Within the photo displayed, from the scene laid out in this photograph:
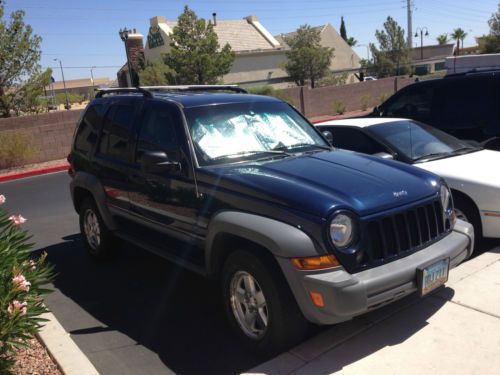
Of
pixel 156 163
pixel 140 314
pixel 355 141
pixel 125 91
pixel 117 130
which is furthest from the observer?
pixel 355 141

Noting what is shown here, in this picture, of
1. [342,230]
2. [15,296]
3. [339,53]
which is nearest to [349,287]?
[342,230]

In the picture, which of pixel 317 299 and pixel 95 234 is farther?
pixel 95 234

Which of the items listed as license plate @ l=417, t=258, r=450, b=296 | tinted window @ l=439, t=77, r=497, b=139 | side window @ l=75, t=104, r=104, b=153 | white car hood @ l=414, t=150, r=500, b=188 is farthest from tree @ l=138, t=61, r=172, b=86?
license plate @ l=417, t=258, r=450, b=296

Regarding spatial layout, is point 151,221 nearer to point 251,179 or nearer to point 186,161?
point 186,161

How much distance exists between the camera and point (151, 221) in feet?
16.0

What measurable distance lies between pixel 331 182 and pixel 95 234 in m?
3.59

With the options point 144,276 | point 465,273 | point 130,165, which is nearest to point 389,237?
point 465,273

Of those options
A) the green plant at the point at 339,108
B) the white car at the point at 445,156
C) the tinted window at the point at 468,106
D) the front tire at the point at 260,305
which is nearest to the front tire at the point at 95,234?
the front tire at the point at 260,305

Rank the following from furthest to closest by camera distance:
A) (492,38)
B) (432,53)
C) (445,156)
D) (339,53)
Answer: (432,53) < (339,53) < (492,38) < (445,156)

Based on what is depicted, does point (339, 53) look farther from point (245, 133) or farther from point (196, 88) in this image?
point (245, 133)

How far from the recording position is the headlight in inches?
133

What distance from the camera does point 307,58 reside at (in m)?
42.4

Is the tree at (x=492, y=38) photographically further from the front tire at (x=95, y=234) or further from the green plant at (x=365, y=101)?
the front tire at (x=95, y=234)

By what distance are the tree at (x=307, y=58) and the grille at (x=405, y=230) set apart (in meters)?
39.7
